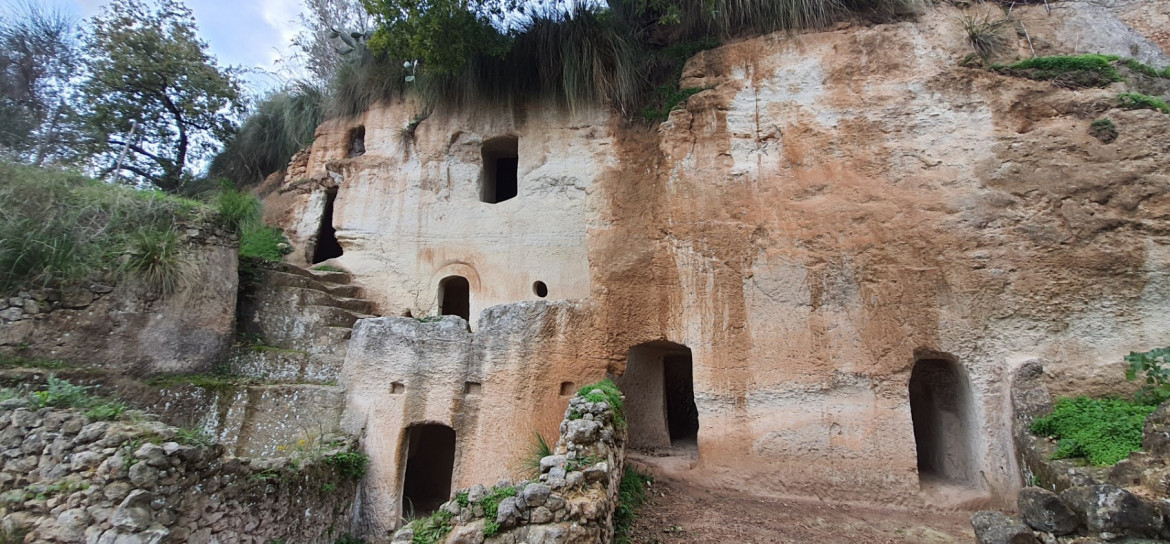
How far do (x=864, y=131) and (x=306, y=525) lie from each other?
7583 millimetres

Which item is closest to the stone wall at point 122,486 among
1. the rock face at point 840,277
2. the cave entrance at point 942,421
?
the rock face at point 840,277

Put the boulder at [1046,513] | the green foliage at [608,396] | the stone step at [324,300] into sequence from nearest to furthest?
the boulder at [1046,513] → the green foliage at [608,396] → the stone step at [324,300]

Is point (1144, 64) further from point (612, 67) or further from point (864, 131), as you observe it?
point (612, 67)

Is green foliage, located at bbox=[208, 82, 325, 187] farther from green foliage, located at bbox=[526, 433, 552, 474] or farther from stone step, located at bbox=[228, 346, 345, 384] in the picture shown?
green foliage, located at bbox=[526, 433, 552, 474]

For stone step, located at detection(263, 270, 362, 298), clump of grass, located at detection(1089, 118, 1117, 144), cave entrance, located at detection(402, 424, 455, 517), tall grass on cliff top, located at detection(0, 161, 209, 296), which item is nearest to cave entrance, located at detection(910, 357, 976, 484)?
clump of grass, located at detection(1089, 118, 1117, 144)

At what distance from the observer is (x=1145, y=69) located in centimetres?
615

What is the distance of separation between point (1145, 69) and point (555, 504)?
781 centimetres

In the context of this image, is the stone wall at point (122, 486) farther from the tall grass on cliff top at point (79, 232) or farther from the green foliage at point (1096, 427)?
the green foliage at point (1096, 427)

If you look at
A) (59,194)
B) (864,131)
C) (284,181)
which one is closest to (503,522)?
(864,131)

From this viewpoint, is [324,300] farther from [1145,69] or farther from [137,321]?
[1145,69]

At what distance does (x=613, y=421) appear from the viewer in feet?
18.1

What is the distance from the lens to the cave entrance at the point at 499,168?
31.5 ft

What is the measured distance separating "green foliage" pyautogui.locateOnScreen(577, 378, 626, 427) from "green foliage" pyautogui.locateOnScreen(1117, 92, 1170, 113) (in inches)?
240

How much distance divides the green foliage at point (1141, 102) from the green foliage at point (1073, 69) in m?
0.33
